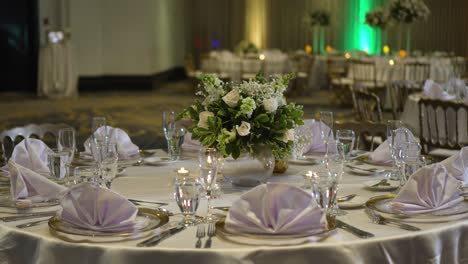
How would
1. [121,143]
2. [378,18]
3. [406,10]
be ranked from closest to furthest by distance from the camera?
[121,143], [406,10], [378,18]

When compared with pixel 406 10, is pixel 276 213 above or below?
below

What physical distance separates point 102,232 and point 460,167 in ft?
4.63

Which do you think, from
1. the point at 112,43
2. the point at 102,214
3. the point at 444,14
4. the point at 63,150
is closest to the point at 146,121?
the point at 112,43

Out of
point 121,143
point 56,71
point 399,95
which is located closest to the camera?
point 121,143

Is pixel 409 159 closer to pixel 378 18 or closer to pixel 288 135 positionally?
pixel 288 135

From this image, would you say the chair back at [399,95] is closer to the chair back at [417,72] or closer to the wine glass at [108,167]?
the chair back at [417,72]

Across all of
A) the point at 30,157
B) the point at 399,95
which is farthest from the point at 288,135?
the point at 399,95

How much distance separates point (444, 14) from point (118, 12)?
7.45m

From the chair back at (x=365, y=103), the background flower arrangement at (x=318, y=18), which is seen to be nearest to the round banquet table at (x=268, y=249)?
the chair back at (x=365, y=103)

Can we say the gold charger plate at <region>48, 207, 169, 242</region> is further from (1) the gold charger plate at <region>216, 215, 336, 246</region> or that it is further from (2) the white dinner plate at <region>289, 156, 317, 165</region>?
(2) the white dinner plate at <region>289, 156, 317, 165</region>

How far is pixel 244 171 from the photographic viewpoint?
2.91 metres

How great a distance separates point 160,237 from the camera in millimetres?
2242

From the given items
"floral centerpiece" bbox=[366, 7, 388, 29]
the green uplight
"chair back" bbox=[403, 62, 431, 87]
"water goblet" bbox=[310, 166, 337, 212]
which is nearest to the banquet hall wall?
the green uplight

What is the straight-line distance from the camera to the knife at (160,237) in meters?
2.17
